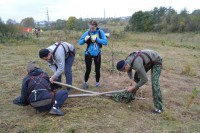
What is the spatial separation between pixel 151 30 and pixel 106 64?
21.4 m

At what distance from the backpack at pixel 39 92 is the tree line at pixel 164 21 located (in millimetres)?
24362

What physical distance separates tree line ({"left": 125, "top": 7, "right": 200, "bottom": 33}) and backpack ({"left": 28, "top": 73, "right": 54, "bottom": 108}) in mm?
24362

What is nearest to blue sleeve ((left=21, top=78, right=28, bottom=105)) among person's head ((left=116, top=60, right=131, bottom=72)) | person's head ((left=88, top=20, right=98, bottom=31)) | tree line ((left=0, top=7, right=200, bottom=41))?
person's head ((left=116, top=60, right=131, bottom=72))

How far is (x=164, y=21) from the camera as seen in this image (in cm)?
2753

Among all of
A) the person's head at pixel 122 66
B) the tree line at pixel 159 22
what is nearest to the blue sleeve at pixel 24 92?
the person's head at pixel 122 66

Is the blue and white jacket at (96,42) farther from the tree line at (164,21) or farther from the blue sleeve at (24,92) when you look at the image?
the tree line at (164,21)

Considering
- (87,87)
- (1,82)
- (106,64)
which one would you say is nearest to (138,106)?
(87,87)

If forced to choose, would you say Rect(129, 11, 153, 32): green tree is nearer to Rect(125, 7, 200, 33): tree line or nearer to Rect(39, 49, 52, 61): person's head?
Rect(125, 7, 200, 33): tree line

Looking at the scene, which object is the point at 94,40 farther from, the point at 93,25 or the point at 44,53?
the point at 44,53

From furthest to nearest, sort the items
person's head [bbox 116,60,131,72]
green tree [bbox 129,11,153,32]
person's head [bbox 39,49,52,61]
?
green tree [bbox 129,11,153,32], person's head [bbox 39,49,52,61], person's head [bbox 116,60,131,72]

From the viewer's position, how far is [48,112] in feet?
13.7

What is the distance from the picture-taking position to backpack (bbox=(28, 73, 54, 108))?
3812 mm

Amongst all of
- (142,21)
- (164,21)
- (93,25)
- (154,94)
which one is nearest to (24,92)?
(93,25)

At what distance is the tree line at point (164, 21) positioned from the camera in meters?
25.8
